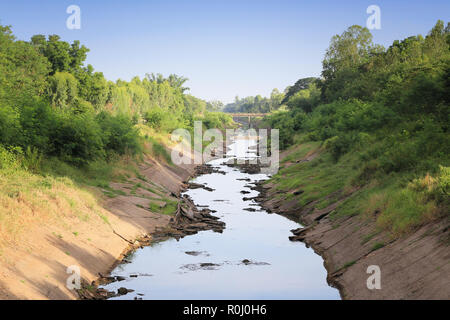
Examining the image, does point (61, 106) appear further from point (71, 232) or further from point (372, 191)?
point (372, 191)

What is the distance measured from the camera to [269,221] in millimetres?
32031

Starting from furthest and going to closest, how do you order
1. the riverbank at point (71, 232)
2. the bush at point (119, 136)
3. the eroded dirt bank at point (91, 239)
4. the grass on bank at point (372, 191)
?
the bush at point (119, 136)
the grass on bank at point (372, 191)
the riverbank at point (71, 232)
the eroded dirt bank at point (91, 239)

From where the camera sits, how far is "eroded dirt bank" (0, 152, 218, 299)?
15.2 metres

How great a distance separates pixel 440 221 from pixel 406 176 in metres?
7.23

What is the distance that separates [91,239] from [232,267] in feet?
22.3

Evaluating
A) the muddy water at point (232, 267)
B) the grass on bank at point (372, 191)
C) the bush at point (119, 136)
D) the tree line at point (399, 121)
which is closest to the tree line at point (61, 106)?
the bush at point (119, 136)

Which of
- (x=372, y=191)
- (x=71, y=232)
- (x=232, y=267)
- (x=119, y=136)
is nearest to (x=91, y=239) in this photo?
(x=71, y=232)

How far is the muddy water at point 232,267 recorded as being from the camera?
62.6 feet

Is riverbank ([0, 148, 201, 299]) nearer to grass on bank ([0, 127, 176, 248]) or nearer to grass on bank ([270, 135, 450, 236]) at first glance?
grass on bank ([0, 127, 176, 248])

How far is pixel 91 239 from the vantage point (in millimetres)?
21609

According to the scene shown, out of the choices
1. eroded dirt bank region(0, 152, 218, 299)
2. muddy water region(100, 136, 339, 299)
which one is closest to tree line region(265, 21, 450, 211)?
muddy water region(100, 136, 339, 299)

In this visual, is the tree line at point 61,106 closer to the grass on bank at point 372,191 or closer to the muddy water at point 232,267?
the muddy water at point 232,267

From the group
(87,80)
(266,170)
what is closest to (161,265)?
(266,170)
